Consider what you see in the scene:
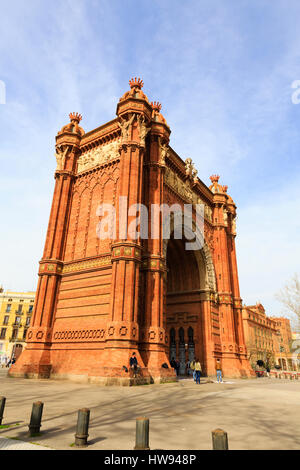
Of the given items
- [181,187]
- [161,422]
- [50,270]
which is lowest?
[161,422]

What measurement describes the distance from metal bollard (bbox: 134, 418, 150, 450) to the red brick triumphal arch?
39.6 ft

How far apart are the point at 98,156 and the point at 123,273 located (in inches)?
485

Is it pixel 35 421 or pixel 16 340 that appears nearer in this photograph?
pixel 35 421

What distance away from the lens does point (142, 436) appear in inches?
195

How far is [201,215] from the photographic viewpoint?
34.6 meters

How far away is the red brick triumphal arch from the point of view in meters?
19.3

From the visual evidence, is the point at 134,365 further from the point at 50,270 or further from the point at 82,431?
the point at 82,431

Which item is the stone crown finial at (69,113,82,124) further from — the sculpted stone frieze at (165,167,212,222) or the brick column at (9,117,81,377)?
the sculpted stone frieze at (165,167,212,222)

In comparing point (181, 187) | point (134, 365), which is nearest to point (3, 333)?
point (181, 187)

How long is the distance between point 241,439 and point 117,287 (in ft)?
43.6

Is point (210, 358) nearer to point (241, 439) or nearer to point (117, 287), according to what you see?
point (117, 287)

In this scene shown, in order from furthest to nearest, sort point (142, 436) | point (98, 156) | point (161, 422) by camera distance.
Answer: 1. point (98, 156)
2. point (161, 422)
3. point (142, 436)

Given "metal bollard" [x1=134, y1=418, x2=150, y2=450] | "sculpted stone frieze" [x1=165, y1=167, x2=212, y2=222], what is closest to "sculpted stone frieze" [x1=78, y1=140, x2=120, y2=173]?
"sculpted stone frieze" [x1=165, y1=167, x2=212, y2=222]
